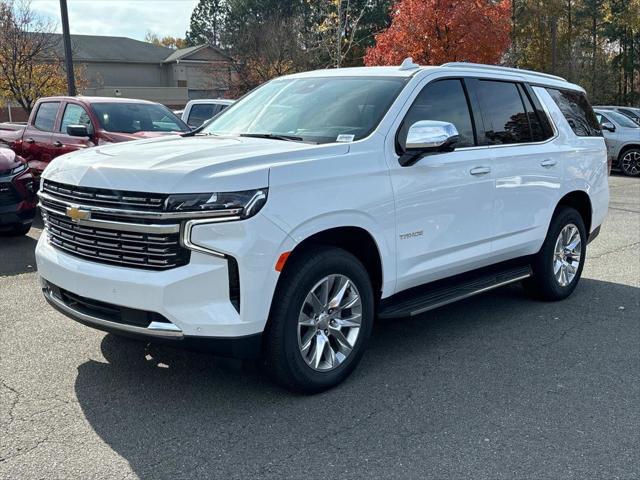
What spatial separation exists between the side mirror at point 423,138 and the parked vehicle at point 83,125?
232 inches

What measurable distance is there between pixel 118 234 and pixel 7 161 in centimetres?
557

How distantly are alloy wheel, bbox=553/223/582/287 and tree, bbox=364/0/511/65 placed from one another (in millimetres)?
12691

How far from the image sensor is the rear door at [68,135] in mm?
9805

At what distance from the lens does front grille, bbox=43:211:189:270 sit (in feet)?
11.6

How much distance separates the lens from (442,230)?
471cm

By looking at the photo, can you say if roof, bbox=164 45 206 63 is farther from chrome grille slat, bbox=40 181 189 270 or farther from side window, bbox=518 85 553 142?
chrome grille slat, bbox=40 181 189 270

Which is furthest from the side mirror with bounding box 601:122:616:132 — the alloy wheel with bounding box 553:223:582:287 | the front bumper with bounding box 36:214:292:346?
the front bumper with bounding box 36:214:292:346

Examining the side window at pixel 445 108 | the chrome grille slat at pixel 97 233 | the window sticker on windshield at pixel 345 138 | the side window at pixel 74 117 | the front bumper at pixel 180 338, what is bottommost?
the front bumper at pixel 180 338

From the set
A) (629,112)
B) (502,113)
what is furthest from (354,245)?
(629,112)

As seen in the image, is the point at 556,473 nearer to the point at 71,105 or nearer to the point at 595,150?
the point at 595,150

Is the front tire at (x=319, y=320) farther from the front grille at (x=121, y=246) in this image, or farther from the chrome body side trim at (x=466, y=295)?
the front grille at (x=121, y=246)

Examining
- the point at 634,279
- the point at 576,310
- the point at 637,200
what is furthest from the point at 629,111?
the point at 576,310

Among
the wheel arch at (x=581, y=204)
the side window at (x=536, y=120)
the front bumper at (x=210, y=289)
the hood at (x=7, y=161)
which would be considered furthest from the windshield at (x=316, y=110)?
the hood at (x=7, y=161)

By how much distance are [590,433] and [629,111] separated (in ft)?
63.8
